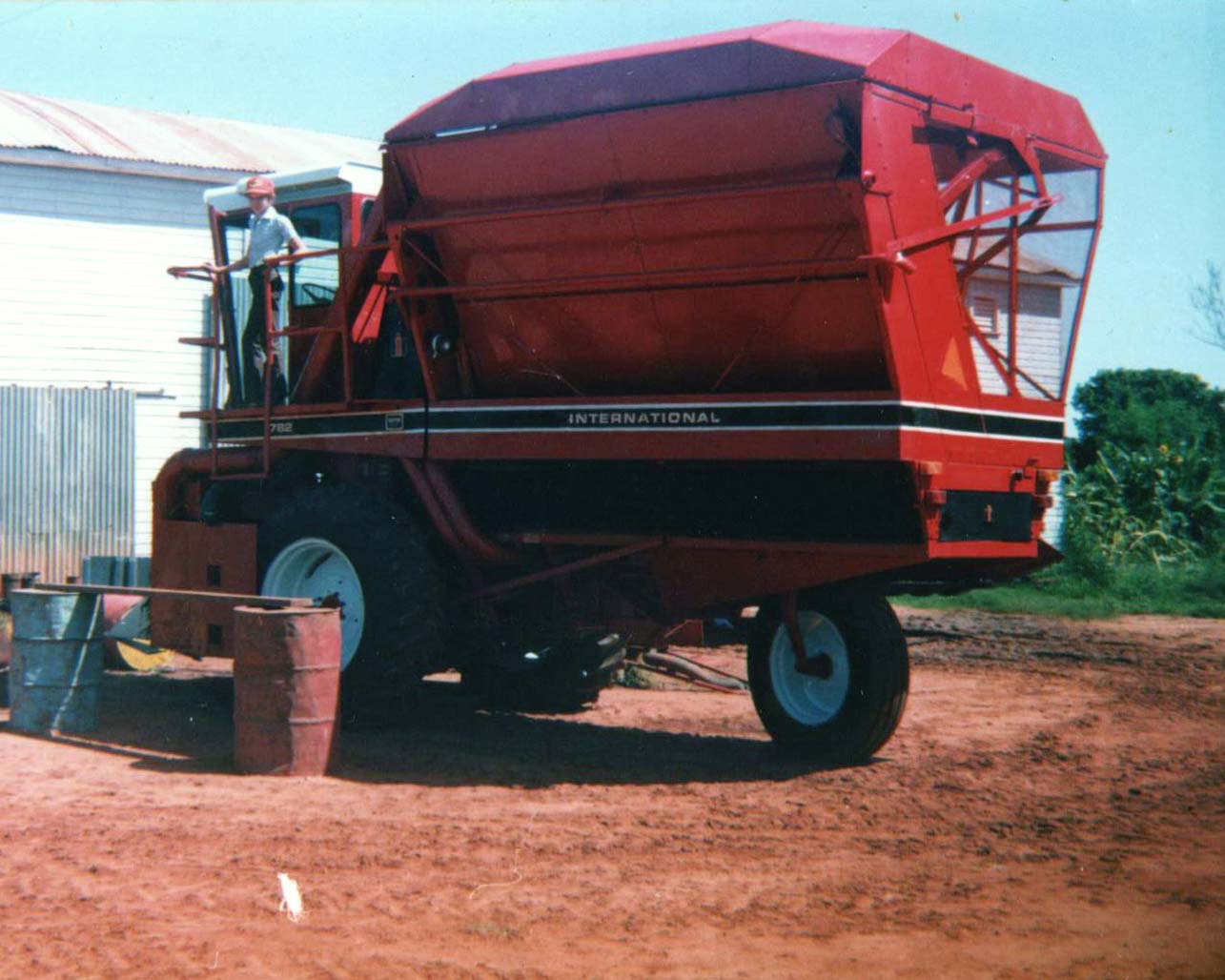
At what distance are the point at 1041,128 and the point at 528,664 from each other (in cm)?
462

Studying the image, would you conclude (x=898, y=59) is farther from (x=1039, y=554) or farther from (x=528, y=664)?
(x=528, y=664)

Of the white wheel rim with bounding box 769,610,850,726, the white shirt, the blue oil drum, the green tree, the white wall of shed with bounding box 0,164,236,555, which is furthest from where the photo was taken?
the green tree

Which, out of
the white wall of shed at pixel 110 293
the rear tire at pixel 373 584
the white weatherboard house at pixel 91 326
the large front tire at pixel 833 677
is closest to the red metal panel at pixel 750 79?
the rear tire at pixel 373 584

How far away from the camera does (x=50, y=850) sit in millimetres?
6543

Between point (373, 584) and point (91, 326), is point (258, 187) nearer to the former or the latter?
point (373, 584)

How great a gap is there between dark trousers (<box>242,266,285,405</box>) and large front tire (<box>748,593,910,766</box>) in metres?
3.68

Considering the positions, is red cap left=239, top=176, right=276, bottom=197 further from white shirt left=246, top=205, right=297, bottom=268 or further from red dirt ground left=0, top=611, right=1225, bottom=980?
red dirt ground left=0, top=611, right=1225, bottom=980

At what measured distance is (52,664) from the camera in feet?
31.0

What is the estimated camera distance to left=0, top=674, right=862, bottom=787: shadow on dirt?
854 cm

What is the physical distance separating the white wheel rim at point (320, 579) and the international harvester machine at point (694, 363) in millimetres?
23

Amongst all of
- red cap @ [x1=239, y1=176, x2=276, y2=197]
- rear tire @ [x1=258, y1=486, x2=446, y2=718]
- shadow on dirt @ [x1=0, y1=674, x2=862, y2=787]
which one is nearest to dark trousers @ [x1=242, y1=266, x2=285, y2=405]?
red cap @ [x1=239, y1=176, x2=276, y2=197]

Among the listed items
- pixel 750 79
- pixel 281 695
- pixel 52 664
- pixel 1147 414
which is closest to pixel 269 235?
pixel 52 664

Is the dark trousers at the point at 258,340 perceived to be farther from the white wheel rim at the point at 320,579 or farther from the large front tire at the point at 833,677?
the large front tire at the point at 833,677

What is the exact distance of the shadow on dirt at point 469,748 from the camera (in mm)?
8539
